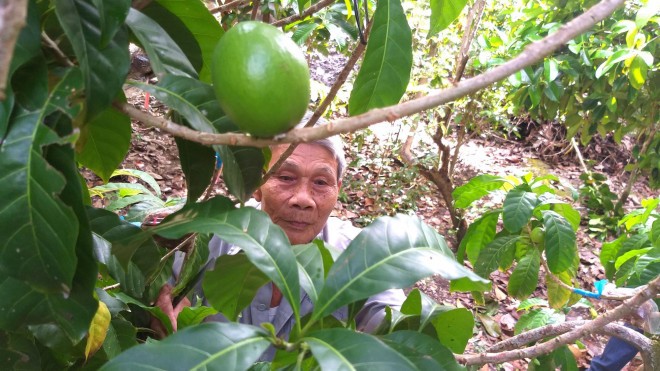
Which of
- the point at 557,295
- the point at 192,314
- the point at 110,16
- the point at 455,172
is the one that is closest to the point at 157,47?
the point at 110,16

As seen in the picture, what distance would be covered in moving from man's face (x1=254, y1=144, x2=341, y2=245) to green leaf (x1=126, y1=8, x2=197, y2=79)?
982 mm

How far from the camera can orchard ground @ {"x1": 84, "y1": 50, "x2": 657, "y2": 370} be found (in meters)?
3.57

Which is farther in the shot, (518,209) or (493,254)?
(493,254)

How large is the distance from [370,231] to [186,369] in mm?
327

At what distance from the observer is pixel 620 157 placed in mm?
5977

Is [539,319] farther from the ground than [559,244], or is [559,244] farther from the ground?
[559,244]

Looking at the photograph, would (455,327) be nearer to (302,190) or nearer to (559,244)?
(302,190)

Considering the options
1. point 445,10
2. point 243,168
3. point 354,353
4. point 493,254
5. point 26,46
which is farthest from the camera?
point 493,254

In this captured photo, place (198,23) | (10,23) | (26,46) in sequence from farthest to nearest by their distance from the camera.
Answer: (198,23)
(26,46)
(10,23)

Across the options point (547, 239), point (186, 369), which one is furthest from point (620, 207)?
point (186, 369)

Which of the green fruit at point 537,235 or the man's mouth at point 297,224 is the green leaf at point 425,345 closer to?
the man's mouth at point 297,224

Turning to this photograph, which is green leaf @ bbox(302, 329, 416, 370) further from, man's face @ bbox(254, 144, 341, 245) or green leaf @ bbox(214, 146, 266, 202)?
man's face @ bbox(254, 144, 341, 245)

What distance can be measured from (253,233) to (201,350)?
0.17 metres

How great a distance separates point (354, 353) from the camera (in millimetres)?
621
